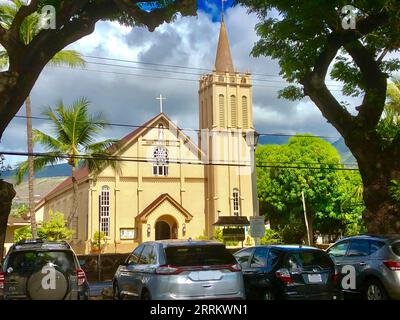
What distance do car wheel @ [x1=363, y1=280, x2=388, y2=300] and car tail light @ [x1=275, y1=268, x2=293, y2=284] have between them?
1.97 m

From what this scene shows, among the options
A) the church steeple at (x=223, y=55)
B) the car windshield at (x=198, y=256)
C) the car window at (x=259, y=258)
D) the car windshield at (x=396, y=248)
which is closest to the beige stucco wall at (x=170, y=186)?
the church steeple at (x=223, y=55)

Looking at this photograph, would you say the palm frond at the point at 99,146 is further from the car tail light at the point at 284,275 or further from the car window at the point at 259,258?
the car tail light at the point at 284,275

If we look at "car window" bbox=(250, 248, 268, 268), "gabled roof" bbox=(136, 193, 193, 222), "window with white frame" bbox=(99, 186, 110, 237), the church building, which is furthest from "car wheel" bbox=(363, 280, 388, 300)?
"window with white frame" bbox=(99, 186, 110, 237)

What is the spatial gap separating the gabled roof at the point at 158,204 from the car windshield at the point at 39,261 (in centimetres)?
3248

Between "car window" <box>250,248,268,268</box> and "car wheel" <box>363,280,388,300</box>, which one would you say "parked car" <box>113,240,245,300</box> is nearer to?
"car window" <box>250,248,268,268</box>

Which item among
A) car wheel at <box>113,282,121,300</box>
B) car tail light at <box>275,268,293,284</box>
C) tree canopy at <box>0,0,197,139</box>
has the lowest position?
car wheel at <box>113,282,121,300</box>

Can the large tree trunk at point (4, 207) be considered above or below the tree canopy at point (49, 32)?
below

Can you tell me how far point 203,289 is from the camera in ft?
32.5

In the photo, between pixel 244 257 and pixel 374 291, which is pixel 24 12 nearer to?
pixel 244 257

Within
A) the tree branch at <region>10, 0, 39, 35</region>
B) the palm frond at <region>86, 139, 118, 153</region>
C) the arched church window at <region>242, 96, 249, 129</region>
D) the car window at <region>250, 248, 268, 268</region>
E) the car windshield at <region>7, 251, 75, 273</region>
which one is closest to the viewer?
the car windshield at <region>7, 251, 75, 273</region>

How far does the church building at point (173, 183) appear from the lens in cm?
4428

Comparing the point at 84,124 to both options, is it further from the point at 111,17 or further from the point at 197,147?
the point at 197,147

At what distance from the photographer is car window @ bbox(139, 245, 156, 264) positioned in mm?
10736
